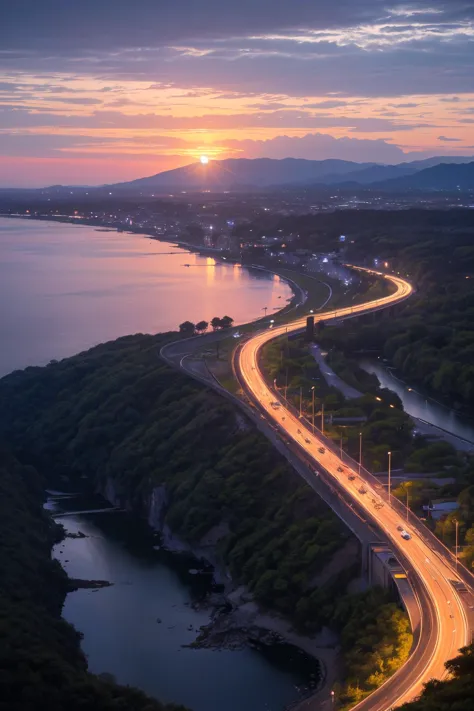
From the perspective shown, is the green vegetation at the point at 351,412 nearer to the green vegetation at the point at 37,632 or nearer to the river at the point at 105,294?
the green vegetation at the point at 37,632

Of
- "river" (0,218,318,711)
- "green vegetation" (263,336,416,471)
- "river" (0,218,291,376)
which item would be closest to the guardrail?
"green vegetation" (263,336,416,471)

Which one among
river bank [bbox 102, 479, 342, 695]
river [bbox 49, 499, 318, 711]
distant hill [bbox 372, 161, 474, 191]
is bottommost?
river [bbox 49, 499, 318, 711]

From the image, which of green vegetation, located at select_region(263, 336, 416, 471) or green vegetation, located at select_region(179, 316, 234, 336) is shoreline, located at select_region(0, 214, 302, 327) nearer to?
green vegetation, located at select_region(179, 316, 234, 336)

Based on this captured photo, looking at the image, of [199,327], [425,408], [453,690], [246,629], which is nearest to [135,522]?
[246,629]

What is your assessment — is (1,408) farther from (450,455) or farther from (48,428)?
(450,455)

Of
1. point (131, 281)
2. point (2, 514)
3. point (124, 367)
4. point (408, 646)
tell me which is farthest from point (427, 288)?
point (408, 646)

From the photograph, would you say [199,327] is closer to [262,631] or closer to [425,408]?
[425,408]
